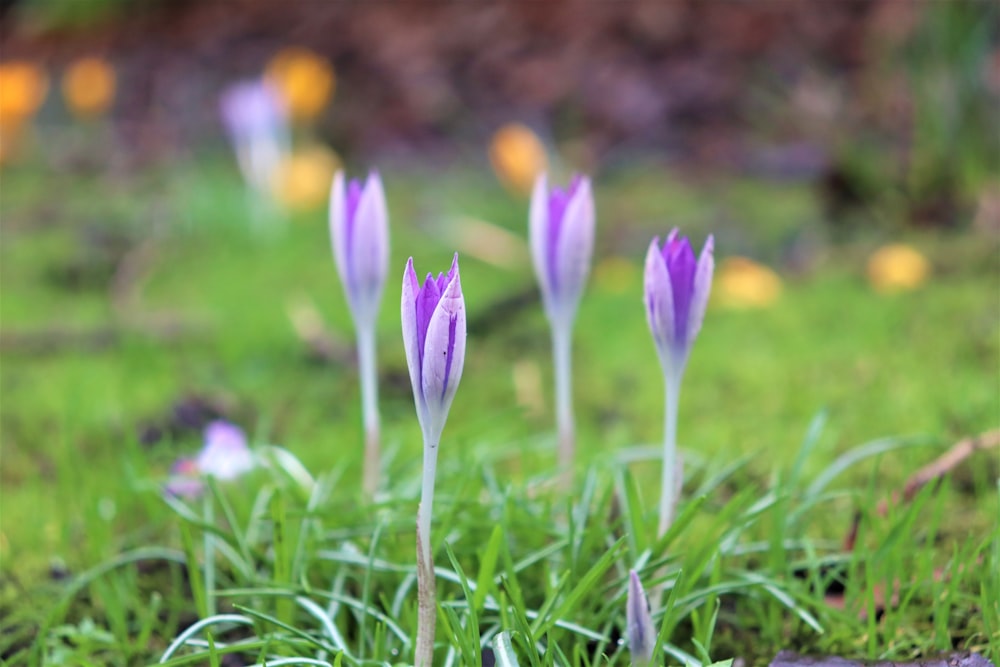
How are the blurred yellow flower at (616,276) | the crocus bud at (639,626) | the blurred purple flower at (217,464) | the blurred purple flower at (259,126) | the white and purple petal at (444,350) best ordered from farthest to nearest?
1. the blurred purple flower at (259,126)
2. the blurred yellow flower at (616,276)
3. the blurred purple flower at (217,464)
4. the crocus bud at (639,626)
5. the white and purple petal at (444,350)

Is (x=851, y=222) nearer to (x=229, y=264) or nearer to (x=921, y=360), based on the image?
(x=921, y=360)

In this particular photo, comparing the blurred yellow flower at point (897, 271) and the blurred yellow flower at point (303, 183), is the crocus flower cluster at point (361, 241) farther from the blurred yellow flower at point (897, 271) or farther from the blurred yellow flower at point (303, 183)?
the blurred yellow flower at point (303, 183)

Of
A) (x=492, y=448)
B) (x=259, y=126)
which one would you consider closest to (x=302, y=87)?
(x=259, y=126)

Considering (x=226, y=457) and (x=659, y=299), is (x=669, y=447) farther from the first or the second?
(x=226, y=457)

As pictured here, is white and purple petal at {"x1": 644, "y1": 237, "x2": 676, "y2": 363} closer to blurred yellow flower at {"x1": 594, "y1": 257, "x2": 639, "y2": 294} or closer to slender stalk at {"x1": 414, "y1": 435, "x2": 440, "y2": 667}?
slender stalk at {"x1": 414, "y1": 435, "x2": 440, "y2": 667}

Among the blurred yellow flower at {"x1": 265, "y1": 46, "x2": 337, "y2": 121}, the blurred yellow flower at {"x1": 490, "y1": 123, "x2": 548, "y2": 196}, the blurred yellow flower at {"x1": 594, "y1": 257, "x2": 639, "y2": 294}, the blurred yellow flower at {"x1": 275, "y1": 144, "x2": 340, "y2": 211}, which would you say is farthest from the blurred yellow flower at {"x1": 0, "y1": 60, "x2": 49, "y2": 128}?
the blurred yellow flower at {"x1": 594, "y1": 257, "x2": 639, "y2": 294}

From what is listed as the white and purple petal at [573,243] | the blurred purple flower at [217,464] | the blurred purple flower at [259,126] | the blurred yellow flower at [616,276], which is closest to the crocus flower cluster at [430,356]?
the white and purple petal at [573,243]

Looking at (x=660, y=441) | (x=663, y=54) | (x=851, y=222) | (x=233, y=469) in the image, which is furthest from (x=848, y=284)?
(x=663, y=54)
